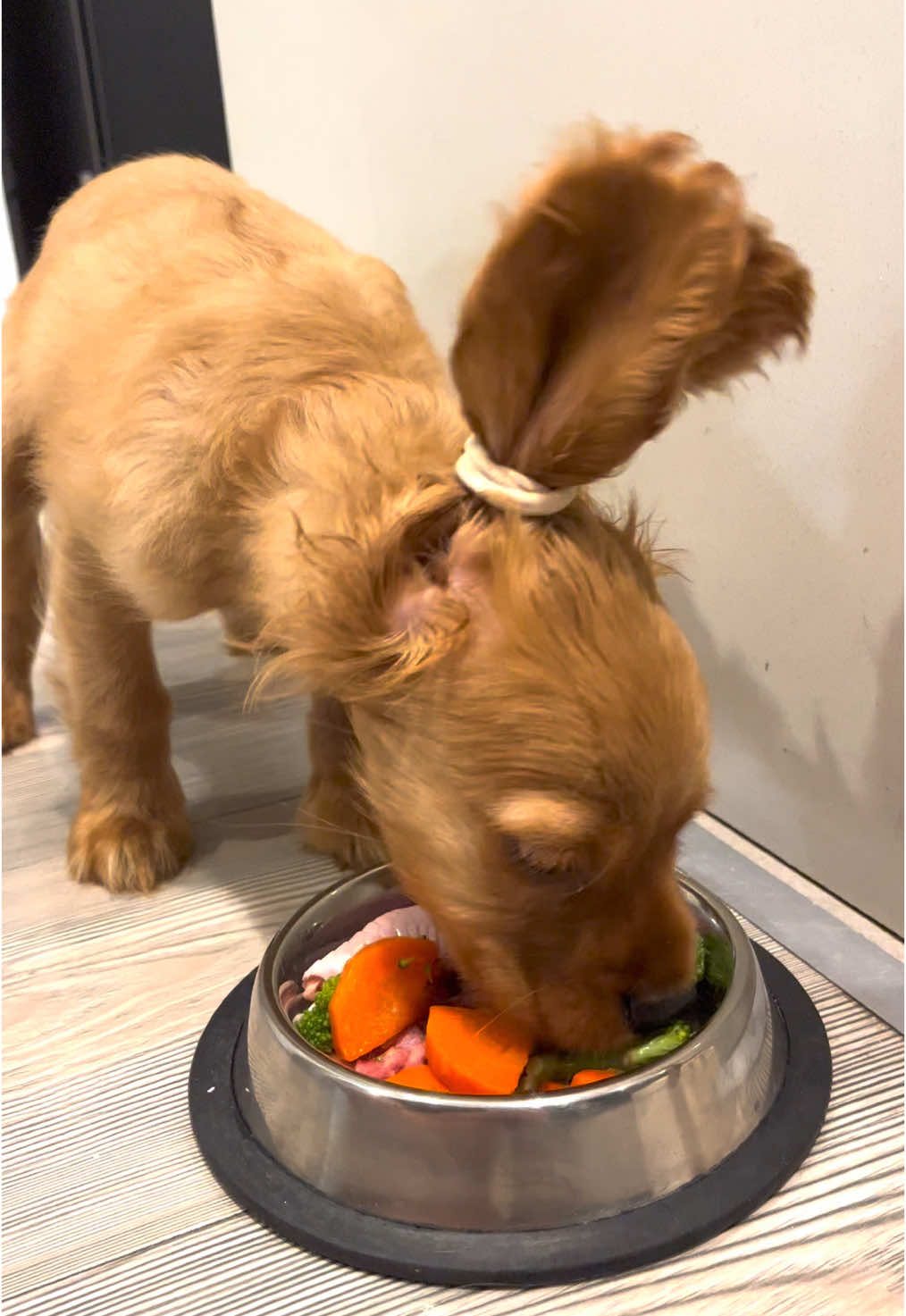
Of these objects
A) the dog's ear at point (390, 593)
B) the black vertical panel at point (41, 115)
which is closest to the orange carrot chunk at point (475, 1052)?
the dog's ear at point (390, 593)

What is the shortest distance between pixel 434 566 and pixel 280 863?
1.02m

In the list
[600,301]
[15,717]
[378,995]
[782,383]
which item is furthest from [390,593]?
[15,717]

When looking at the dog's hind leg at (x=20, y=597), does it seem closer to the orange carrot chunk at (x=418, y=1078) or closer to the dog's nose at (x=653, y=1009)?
the orange carrot chunk at (x=418, y=1078)

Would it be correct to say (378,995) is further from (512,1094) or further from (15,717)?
(15,717)

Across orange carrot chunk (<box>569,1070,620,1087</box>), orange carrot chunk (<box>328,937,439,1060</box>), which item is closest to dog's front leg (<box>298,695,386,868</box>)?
orange carrot chunk (<box>328,937,439,1060</box>)

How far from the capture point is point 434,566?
4.15ft

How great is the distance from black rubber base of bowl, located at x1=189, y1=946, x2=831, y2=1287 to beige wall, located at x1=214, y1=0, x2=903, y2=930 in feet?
1.73

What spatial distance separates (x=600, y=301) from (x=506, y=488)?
21 centimetres

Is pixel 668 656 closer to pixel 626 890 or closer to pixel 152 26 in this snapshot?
pixel 626 890

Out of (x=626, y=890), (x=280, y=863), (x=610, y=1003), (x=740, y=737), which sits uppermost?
(x=626, y=890)

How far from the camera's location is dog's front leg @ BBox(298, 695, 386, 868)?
83.0 inches

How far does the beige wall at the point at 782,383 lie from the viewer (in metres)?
1.59

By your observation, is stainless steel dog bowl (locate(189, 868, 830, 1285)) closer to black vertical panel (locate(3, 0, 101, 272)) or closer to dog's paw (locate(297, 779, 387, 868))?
dog's paw (locate(297, 779, 387, 868))

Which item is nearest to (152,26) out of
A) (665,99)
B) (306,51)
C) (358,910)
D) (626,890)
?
(306,51)
